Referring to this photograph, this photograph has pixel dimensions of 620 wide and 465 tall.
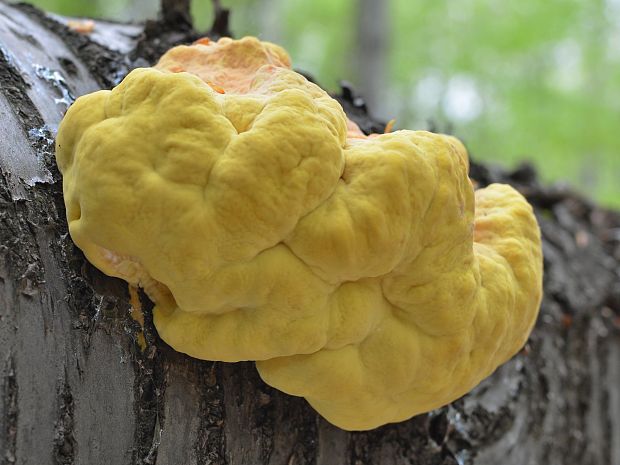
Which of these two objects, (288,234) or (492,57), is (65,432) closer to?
(288,234)

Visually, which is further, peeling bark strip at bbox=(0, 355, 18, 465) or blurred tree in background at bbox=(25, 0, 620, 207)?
blurred tree in background at bbox=(25, 0, 620, 207)

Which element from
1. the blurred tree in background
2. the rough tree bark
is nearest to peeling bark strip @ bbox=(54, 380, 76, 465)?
the rough tree bark

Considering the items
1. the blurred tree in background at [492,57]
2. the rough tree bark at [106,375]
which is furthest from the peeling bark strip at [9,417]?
the blurred tree in background at [492,57]

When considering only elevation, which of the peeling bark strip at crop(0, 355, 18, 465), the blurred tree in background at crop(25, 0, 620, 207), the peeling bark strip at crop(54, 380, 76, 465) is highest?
the peeling bark strip at crop(0, 355, 18, 465)

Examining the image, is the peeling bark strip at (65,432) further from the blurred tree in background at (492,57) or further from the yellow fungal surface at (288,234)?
the blurred tree in background at (492,57)

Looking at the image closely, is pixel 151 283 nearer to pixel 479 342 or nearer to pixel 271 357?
pixel 271 357

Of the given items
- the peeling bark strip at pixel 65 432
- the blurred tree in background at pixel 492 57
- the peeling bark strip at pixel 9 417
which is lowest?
the blurred tree in background at pixel 492 57

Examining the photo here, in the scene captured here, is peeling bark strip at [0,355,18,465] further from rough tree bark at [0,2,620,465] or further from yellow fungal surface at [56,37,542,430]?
yellow fungal surface at [56,37,542,430]
